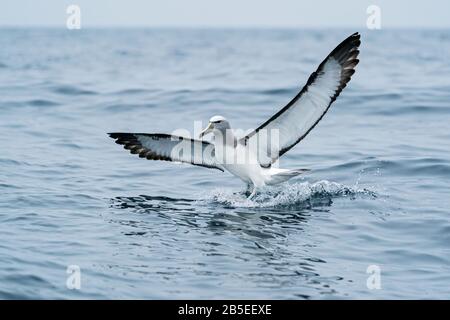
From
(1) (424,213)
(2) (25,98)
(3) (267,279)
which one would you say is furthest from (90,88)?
(3) (267,279)

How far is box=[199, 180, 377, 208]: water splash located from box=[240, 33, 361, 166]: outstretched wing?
539 millimetres

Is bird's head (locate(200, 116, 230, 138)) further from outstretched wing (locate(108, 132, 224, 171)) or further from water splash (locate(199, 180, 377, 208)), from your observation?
water splash (locate(199, 180, 377, 208))

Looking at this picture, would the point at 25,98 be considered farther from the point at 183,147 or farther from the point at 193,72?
the point at 183,147

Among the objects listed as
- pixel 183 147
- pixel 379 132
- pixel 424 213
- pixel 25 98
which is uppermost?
pixel 25 98

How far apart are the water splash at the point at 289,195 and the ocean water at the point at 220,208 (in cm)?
3

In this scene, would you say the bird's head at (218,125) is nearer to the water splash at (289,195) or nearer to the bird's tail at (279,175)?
the bird's tail at (279,175)

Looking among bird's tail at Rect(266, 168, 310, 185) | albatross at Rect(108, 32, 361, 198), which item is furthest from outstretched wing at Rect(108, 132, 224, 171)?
bird's tail at Rect(266, 168, 310, 185)

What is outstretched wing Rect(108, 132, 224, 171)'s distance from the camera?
Answer: 496 inches

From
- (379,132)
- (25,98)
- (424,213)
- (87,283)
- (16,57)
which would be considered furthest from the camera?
(16,57)

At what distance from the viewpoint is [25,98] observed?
77.0 ft

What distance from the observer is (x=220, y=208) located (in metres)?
12.2

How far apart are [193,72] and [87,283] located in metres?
23.7
